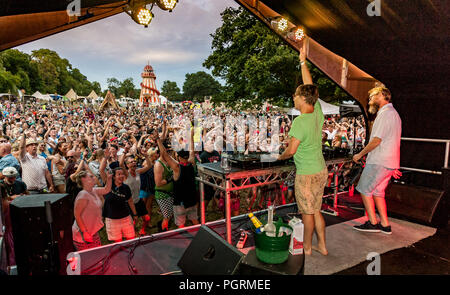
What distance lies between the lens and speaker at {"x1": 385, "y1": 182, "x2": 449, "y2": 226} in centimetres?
375

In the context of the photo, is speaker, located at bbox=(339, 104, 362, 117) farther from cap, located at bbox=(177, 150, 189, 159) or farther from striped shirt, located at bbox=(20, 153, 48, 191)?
striped shirt, located at bbox=(20, 153, 48, 191)

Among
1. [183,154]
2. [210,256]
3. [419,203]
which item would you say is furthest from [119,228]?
[419,203]

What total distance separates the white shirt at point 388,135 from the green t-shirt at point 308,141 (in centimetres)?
104

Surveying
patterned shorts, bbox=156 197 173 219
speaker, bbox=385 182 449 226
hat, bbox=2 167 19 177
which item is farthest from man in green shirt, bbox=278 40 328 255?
hat, bbox=2 167 19 177

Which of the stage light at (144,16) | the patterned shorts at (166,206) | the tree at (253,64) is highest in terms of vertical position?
the tree at (253,64)

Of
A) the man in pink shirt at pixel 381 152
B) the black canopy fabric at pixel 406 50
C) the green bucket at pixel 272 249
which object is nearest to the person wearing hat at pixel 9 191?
the green bucket at pixel 272 249

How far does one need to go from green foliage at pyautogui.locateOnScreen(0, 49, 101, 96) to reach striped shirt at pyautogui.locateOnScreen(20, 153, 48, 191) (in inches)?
1691

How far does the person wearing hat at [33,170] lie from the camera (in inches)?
183

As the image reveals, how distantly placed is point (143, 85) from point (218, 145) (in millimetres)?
70062

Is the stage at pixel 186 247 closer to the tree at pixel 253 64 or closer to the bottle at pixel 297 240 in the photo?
the bottle at pixel 297 240

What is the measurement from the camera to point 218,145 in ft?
18.9
